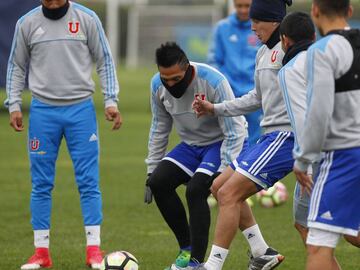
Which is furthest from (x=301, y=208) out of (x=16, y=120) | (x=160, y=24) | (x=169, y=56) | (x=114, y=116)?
(x=160, y=24)

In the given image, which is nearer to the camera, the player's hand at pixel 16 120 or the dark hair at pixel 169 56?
the dark hair at pixel 169 56

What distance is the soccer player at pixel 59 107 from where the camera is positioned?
351 inches

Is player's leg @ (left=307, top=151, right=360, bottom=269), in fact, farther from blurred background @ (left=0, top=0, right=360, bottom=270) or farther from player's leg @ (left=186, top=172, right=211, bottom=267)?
blurred background @ (left=0, top=0, right=360, bottom=270)

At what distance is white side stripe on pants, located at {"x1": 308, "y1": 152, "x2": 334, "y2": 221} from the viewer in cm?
632

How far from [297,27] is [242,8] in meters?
5.05

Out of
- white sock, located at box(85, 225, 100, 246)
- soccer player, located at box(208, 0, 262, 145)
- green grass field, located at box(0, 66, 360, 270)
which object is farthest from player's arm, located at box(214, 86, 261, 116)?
soccer player, located at box(208, 0, 262, 145)

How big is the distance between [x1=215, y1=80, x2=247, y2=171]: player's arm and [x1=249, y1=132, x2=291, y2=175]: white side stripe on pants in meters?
0.65

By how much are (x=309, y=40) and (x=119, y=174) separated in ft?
28.3

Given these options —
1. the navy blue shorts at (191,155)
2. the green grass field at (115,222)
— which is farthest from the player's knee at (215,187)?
the green grass field at (115,222)

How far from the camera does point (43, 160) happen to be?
8914 mm

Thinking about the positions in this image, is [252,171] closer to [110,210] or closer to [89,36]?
[89,36]

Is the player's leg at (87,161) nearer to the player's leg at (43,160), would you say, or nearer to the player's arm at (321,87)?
the player's leg at (43,160)

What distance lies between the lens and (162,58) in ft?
26.9

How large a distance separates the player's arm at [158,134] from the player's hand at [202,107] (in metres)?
0.76
